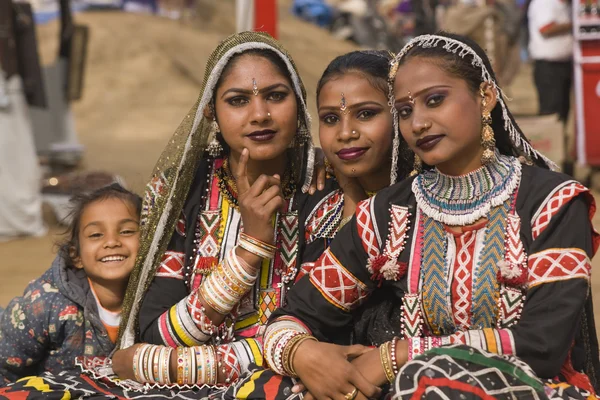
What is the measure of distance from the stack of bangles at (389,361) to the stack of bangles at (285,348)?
0.27m

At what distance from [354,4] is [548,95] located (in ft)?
49.7

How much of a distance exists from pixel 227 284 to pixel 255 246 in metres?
0.17

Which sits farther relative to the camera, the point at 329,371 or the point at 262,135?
the point at 262,135

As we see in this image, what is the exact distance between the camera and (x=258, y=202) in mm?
3164

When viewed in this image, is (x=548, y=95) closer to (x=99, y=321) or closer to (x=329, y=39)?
(x=99, y=321)

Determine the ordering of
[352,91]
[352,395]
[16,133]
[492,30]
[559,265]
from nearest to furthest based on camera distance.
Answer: [559,265], [352,395], [352,91], [16,133], [492,30]

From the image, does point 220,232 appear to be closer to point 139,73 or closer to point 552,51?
point 552,51

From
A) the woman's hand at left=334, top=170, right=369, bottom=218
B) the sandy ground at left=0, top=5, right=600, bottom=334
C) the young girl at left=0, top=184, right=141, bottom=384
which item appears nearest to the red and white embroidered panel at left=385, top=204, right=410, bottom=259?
the woman's hand at left=334, top=170, right=369, bottom=218

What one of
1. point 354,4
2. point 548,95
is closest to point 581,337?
point 548,95

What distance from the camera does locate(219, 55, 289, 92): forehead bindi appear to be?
331 centimetres

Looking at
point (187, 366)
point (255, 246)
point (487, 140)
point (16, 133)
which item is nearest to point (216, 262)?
point (255, 246)

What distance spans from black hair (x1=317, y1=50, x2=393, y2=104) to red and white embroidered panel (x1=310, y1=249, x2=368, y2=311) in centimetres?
71

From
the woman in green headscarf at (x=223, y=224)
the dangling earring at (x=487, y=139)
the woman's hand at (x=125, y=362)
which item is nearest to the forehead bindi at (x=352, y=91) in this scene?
the woman in green headscarf at (x=223, y=224)

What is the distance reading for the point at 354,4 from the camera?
77.4 ft
